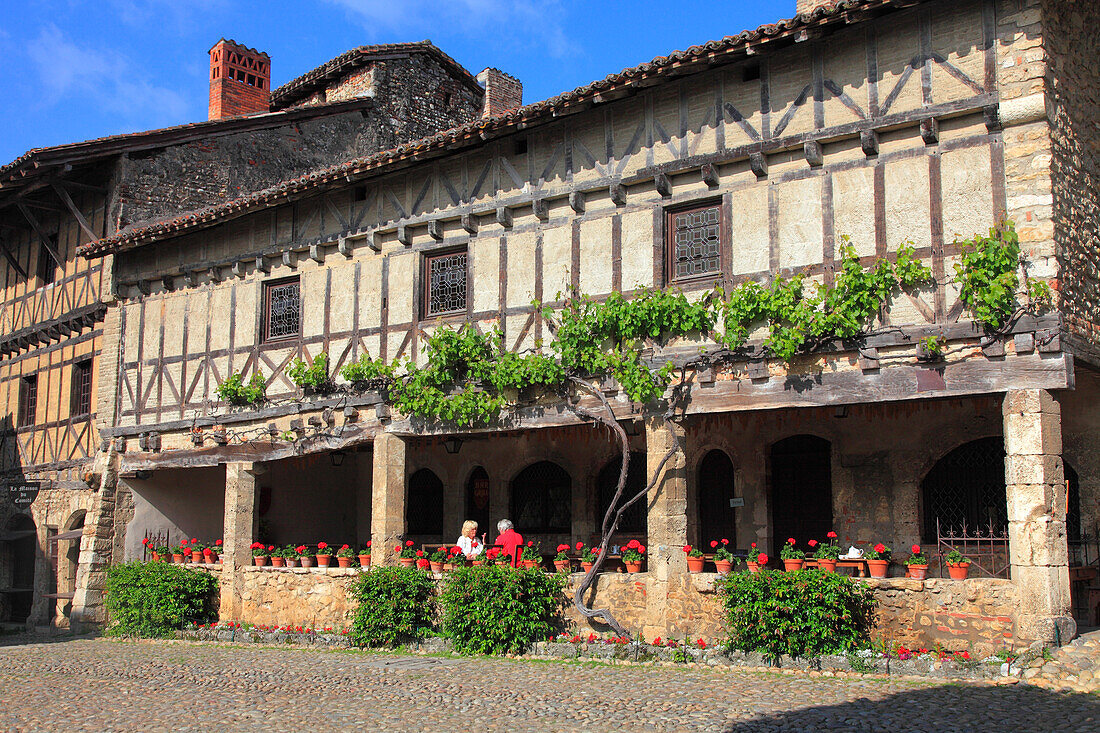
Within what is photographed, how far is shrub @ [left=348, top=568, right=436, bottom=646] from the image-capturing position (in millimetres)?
12250

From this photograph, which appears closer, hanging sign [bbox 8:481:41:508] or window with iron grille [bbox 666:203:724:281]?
window with iron grille [bbox 666:203:724:281]

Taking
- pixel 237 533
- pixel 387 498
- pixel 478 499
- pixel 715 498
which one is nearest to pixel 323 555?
pixel 387 498

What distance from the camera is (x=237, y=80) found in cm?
2139

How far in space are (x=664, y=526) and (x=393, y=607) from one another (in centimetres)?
362

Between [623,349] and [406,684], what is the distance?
444 cm

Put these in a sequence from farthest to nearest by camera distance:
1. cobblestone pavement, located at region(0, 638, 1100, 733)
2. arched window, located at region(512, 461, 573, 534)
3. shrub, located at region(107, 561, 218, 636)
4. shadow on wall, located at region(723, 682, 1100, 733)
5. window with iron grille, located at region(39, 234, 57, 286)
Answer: window with iron grille, located at region(39, 234, 57, 286) → arched window, located at region(512, 461, 573, 534) → shrub, located at region(107, 561, 218, 636) → cobblestone pavement, located at region(0, 638, 1100, 733) → shadow on wall, located at region(723, 682, 1100, 733)

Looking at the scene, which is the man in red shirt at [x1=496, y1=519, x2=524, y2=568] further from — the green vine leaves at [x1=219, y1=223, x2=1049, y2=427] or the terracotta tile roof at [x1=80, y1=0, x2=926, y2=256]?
the terracotta tile roof at [x1=80, y1=0, x2=926, y2=256]

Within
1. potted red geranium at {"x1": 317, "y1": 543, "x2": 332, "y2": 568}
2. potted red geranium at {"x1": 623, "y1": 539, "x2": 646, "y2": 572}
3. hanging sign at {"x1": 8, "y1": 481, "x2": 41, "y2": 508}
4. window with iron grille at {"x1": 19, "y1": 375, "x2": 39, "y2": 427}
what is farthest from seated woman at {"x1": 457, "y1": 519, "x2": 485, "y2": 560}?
window with iron grille at {"x1": 19, "y1": 375, "x2": 39, "y2": 427}

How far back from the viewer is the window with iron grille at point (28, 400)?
785 inches

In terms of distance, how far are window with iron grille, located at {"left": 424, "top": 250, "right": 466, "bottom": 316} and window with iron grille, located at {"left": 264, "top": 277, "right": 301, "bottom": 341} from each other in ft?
7.95

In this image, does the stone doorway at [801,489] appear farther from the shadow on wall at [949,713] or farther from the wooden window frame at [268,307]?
the wooden window frame at [268,307]

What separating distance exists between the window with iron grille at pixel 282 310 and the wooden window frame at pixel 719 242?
6.09m

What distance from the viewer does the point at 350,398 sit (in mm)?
13883

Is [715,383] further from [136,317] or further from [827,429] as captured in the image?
[136,317]
